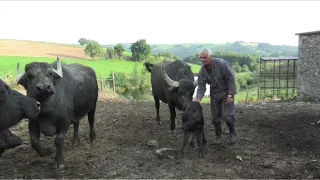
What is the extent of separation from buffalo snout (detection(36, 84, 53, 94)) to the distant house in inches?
686

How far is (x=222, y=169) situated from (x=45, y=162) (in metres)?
3.14

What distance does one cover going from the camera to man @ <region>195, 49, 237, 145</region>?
7.19 m

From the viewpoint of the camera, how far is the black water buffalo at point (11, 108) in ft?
17.0

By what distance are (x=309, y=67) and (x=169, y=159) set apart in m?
16.2

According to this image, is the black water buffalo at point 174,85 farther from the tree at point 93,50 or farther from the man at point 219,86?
the tree at point 93,50

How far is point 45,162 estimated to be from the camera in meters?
6.28

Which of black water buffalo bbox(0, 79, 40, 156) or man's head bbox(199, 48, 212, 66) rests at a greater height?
man's head bbox(199, 48, 212, 66)

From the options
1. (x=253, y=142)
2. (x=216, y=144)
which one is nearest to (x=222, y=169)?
(x=216, y=144)

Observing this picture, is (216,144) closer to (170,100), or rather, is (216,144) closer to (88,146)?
(170,100)

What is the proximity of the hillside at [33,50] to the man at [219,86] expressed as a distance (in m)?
43.1

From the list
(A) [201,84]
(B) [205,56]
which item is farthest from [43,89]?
(A) [201,84]

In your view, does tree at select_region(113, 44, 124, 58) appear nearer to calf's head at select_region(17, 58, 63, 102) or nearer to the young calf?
the young calf

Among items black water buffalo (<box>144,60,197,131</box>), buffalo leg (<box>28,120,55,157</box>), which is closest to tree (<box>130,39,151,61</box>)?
black water buffalo (<box>144,60,197,131</box>)

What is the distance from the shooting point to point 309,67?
2009 centimetres
